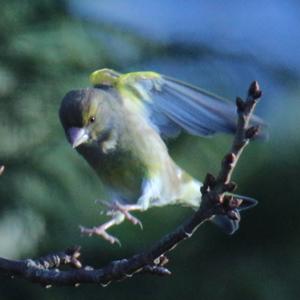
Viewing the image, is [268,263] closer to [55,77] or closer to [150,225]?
[150,225]

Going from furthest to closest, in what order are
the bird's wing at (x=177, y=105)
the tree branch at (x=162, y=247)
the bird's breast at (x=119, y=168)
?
the bird's breast at (x=119, y=168) < the bird's wing at (x=177, y=105) < the tree branch at (x=162, y=247)

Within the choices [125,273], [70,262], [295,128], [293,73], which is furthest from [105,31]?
[125,273]

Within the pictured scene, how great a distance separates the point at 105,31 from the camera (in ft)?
13.1

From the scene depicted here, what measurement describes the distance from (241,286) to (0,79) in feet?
5.21

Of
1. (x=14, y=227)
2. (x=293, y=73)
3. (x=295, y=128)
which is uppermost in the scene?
(x=293, y=73)

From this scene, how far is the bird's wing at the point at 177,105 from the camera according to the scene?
3078 mm

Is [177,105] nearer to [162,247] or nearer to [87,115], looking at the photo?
[87,115]

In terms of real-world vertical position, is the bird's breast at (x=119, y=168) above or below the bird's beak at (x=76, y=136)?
below

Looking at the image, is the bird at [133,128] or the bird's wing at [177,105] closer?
the bird's wing at [177,105]

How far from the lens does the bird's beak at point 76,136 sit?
3.09 metres

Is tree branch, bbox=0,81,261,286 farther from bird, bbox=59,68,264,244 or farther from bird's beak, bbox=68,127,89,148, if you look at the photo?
bird, bbox=59,68,264,244

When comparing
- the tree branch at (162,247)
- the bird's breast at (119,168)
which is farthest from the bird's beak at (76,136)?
the tree branch at (162,247)

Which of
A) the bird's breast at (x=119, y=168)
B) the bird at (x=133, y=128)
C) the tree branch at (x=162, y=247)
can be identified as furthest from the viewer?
the bird's breast at (x=119, y=168)

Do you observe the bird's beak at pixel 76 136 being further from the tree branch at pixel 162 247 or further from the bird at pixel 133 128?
the tree branch at pixel 162 247
